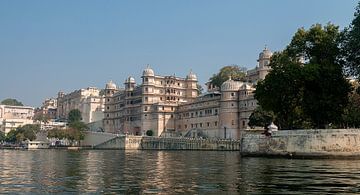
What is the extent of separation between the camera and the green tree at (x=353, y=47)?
140 ft

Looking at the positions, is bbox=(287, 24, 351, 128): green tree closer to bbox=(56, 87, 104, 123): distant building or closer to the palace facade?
the palace facade

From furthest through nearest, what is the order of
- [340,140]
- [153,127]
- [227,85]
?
1. [153,127]
2. [227,85]
3. [340,140]

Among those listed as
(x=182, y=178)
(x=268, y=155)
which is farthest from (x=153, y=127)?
(x=182, y=178)

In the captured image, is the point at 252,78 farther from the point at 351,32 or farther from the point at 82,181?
the point at 82,181

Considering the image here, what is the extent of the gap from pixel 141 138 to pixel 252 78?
2698 cm

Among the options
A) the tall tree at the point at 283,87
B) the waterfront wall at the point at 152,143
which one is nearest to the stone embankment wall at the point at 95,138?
the waterfront wall at the point at 152,143

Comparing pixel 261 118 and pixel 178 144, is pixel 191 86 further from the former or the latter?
pixel 261 118

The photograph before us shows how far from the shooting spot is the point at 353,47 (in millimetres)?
43344

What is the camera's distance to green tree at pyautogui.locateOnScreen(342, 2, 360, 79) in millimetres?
42812

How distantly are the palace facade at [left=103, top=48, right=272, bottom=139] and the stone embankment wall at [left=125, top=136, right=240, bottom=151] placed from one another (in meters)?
8.28

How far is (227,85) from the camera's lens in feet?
314

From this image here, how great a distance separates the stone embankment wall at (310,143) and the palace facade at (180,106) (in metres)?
46.0

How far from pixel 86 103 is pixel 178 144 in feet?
207

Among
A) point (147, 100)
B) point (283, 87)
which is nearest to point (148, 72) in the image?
point (147, 100)
